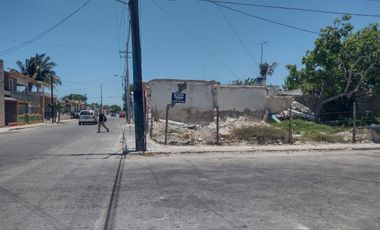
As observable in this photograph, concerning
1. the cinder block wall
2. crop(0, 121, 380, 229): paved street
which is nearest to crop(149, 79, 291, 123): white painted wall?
crop(0, 121, 380, 229): paved street

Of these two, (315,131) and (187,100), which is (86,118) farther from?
(315,131)

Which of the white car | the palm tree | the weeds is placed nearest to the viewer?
the weeds

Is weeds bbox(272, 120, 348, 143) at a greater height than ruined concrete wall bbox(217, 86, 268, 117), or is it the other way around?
ruined concrete wall bbox(217, 86, 268, 117)

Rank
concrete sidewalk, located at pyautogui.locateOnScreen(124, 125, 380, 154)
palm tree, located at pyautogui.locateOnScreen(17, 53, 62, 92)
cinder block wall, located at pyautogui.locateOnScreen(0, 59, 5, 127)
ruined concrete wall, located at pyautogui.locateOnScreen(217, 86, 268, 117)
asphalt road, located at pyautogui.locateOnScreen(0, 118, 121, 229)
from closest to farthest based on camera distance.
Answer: asphalt road, located at pyautogui.locateOnScreen(0, 118, 121, 229), concrete sidewalk, located at pyautogui.locateOnScreen(124, 125, 380, 154), ruined concrete wall, located at pyautogui.locateOnScreen(217, 86, 268, 117), cinder block wall, located at pyautogui.locateOnScreen(0, 59, 5, 127), palm tree, located at pyautogui.locateOnScreen(17, 53, 62, 92)

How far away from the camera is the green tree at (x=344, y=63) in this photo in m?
26.8

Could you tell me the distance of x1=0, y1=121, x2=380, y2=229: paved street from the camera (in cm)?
647

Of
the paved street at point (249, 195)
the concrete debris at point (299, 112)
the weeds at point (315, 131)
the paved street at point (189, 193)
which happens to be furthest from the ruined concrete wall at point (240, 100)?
the paved street at point (249, 195)

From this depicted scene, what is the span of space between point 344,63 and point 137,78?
16444 mm

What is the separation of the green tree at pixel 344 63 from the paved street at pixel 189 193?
1430cm

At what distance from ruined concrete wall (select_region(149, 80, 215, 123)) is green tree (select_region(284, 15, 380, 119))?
663cm

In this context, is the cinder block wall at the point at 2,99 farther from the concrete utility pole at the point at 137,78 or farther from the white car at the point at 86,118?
the concrete utility pole at the point at 137,78

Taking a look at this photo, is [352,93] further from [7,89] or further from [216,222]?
[7,89]

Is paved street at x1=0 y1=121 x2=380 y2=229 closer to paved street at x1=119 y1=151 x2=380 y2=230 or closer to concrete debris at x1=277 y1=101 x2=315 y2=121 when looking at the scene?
paved street at x1=119 y1=151 x2=380 y2=230

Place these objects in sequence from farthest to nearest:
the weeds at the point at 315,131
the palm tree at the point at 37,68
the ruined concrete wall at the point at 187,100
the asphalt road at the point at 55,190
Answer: the palm tree at the point at 37,68 → the ruined concrete wall at the point at 187,100 → the weeds at the point at 315,131 → the asphalt road at the point at 55,190
